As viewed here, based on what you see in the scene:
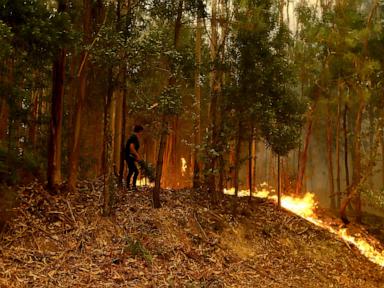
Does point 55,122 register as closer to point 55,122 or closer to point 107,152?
point 55,122

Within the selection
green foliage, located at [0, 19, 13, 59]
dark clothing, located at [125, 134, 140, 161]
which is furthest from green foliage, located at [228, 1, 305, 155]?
green foliage, located at [0, 19, 13, 59]

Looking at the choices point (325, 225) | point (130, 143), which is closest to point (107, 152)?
point (130, 143)

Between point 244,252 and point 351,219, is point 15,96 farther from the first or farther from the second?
point 351,219

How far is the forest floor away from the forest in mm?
33

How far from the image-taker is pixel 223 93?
11406mm

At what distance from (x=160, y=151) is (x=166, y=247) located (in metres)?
2.16

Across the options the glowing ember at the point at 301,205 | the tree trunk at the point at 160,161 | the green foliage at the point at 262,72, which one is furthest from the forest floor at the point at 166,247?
the green foliage at the point at 262,72

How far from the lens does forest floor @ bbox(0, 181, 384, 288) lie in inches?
269

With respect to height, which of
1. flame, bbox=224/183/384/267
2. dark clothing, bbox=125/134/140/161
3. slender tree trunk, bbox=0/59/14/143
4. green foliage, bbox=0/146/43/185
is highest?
slender tree trunk, bbox=0/59/14/143

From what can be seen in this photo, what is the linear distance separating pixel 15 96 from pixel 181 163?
13748 millimetres

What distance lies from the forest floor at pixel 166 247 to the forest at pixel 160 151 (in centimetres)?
3

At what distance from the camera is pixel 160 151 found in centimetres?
951

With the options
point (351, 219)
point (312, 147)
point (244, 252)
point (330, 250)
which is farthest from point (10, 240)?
point (312, 147)

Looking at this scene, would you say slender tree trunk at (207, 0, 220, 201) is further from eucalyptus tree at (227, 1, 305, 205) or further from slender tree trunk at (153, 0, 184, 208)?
slender tree trunk at (153, 0, 184, 208)
